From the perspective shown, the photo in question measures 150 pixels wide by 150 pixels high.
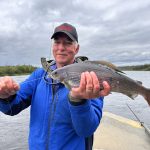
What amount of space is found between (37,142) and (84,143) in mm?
527

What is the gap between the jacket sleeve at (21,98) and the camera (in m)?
3.80

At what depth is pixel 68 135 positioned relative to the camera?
344 centimetres

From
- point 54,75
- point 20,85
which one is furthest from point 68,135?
point 20,85

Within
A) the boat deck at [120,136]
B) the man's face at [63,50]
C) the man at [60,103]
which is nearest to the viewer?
the man at [60,103]

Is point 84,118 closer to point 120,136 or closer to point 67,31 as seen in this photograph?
point 67,31

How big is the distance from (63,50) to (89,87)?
98 cm

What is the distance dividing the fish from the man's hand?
0.25ft

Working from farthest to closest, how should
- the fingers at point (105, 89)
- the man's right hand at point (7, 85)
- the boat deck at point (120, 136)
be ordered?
the boat deck at point (120, 136), the man's right hand at point (7, 85), the fingers at point (105, 89)

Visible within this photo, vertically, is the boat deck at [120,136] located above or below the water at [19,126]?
above

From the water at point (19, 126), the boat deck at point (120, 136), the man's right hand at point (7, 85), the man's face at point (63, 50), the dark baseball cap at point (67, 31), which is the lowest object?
the water at point (19, 126)

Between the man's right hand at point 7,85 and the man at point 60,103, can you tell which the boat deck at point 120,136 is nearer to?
the man at point 60,103

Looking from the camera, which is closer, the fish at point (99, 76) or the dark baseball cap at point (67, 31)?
the fish at point (99, 76)

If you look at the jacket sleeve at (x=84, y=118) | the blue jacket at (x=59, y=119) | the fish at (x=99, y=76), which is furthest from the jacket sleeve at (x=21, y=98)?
the jacket sleeve at (x=84, y=118)

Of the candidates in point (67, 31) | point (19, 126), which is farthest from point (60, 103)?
point (19, 126)
